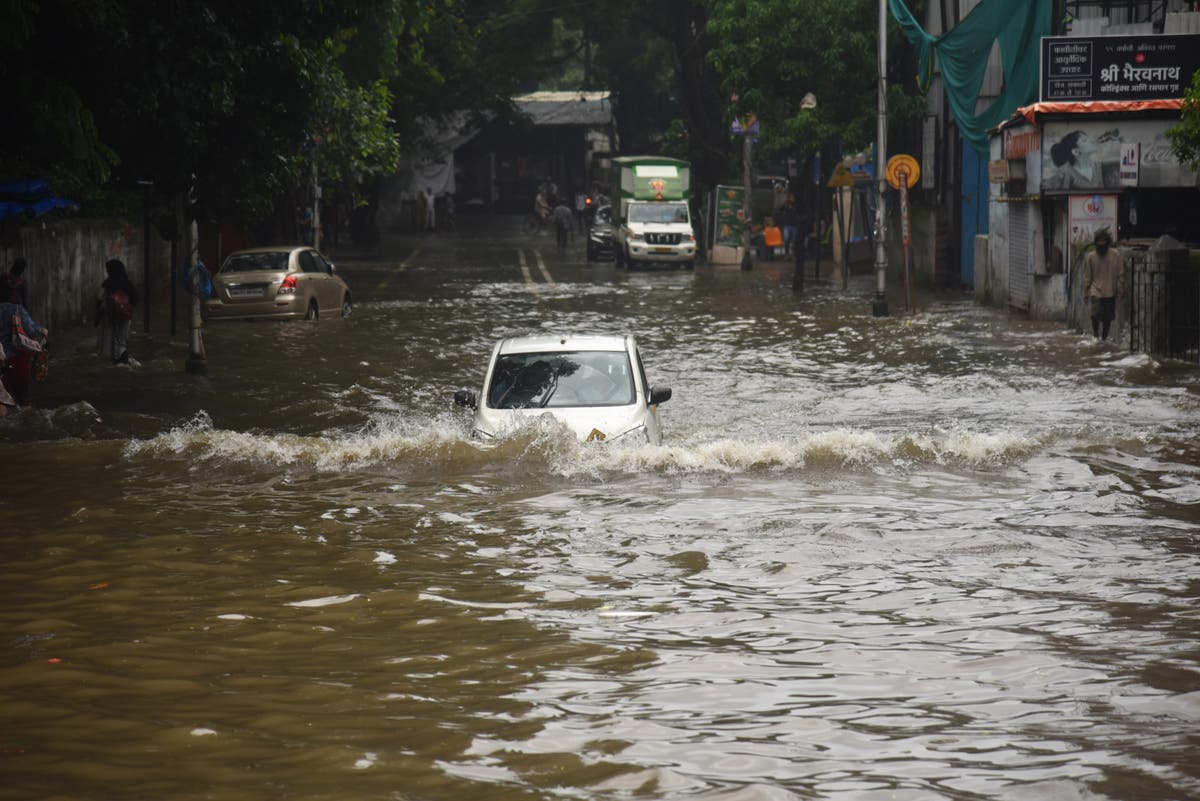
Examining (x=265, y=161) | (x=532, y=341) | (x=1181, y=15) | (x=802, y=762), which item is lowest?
(x=802, y=762)

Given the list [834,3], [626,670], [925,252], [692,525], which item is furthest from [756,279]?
[626,670]

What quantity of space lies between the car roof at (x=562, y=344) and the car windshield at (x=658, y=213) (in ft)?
112

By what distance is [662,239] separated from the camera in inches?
1886

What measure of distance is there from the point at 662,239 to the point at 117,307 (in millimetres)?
26668

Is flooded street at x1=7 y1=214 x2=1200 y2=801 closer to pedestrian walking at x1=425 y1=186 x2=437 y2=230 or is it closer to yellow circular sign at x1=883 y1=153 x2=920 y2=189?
yellow circular sign at x1=883 y1=153 x2=920 y2=189

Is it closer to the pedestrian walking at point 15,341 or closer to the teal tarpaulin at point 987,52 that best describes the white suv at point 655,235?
the teal tarpaulin at point 987,52

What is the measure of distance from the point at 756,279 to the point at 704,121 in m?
14.1

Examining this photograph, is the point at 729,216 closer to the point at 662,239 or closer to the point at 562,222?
the point at 662,239

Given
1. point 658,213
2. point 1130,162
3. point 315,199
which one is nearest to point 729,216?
point 658,213

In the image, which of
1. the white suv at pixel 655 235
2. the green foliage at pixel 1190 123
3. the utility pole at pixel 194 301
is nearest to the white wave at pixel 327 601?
the utility pole at pixel 194 301

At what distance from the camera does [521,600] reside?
9.61m

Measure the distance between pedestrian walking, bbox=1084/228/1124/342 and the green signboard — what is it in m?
25.6

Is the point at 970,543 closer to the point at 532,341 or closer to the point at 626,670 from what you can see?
the point at 626,670

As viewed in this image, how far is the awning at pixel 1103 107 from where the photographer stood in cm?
2791
